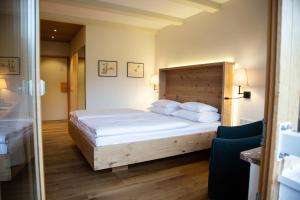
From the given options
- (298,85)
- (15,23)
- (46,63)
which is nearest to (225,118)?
(298,85)

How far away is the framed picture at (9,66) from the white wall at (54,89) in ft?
16.4

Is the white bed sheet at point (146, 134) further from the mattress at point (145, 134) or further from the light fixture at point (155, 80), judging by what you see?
the light fixture at point (155, 80)

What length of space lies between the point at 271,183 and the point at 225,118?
2478mm

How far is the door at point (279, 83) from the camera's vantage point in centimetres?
77

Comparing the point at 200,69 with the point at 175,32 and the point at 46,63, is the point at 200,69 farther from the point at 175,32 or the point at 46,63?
the point at 46,63

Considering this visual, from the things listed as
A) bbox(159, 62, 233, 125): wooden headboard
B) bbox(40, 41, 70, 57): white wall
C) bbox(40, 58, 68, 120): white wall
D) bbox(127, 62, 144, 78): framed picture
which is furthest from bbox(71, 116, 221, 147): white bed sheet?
bbox(40, 41, 70, 57): white wall

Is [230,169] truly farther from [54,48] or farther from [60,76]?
[54,48]

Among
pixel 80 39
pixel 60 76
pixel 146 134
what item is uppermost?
pixel 80 39

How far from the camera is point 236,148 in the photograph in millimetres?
1870

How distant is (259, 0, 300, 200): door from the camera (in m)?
0.77

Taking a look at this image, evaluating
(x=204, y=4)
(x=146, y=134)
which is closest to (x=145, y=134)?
(x=146, y=134)

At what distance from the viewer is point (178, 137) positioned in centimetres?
280

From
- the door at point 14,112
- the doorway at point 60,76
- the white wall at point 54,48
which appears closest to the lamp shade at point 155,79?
the doorway at point 60,76

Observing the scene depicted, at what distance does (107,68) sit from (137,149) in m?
2.73
